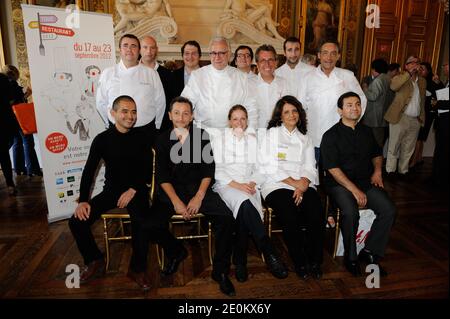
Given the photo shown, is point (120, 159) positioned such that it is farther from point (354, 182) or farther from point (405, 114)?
point (405, 114)

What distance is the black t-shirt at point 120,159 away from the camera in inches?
102

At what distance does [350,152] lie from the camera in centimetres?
277

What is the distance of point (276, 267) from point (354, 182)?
91 cm

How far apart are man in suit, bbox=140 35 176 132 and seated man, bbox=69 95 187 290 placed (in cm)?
103

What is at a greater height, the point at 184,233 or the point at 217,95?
the point at 217,95

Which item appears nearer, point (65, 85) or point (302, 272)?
point (302, 272)

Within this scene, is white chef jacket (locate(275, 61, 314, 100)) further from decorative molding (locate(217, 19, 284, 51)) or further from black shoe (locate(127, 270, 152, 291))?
decorative molding (locate(217, 19, 284, 51))

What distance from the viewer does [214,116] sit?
10.6 ft

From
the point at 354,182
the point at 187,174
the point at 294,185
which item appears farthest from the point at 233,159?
the point at 354,182

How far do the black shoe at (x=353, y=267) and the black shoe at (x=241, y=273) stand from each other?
760 mm

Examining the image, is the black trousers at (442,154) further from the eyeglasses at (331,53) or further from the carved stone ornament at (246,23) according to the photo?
the carved stone ornament at (246,23)

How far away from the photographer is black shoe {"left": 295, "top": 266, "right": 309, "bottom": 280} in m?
2.53

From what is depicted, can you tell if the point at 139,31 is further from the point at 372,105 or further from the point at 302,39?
the point at 372,105
